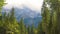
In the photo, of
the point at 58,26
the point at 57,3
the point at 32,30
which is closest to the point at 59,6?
the point at 57,3

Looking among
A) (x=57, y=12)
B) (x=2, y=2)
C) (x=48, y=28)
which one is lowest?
(x=48, y=28)

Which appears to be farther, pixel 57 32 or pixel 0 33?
pixel 57 32

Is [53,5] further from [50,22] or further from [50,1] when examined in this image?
[50,22]

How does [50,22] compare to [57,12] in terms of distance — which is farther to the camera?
[50,22]

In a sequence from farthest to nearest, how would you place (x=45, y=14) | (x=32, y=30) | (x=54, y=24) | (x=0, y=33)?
(x=32, y=30) < (x=45, y=14) < (x=54, y=24) < (x=0, y=33)

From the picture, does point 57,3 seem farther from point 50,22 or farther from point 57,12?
point 50,22

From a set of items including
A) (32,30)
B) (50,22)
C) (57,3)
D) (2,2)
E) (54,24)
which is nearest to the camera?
(2,2)

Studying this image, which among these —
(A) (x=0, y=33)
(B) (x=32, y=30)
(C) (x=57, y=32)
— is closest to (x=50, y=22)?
(C) (x=57, y=32)

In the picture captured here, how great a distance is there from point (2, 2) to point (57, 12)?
30.3 feet

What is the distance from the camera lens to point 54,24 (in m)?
30.3

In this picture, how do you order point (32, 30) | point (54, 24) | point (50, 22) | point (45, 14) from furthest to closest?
point (32, 30)
point (45, 14)
point (50, 22)
point (54, 24)

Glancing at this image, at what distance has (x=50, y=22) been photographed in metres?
32.4

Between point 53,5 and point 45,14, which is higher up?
point 53,5

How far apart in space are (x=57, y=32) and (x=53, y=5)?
4.04 m
